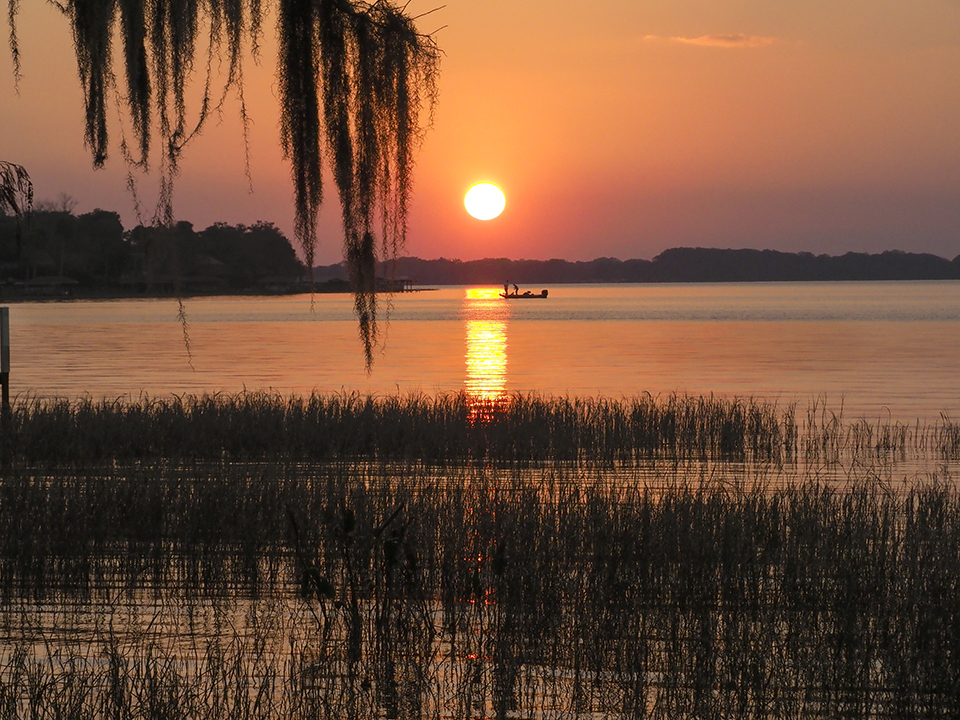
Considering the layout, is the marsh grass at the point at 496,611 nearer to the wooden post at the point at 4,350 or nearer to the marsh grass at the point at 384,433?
the marsh grass at the point at 384,433

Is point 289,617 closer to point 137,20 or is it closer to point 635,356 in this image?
point 137,20

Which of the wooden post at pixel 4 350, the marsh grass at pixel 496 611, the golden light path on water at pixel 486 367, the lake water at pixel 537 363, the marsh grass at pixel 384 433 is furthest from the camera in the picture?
the lake water at pixel 537 363

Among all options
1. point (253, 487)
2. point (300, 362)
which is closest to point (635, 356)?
point (300, 362)

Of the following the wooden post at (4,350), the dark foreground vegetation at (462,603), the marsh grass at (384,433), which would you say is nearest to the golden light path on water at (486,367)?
the marsh grass at (384,433)

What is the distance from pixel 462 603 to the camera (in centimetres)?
889

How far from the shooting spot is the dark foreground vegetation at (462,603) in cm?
693

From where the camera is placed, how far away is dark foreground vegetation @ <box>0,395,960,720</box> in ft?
22.7

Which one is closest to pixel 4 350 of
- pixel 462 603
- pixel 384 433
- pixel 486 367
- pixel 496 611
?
pixel 384 433

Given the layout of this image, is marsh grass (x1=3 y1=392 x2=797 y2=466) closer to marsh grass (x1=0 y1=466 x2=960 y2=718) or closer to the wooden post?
the wooden post

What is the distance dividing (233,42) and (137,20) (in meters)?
0.41

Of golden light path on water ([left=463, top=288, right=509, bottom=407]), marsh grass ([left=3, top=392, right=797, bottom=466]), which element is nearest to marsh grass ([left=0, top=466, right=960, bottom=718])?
marsh grass ([left=3, top=392, right=797, bottom=466])

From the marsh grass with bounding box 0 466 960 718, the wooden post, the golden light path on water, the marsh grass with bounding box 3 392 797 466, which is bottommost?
the golden light path on water

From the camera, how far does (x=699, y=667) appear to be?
7402 mm

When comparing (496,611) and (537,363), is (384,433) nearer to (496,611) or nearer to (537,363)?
(496,611)
